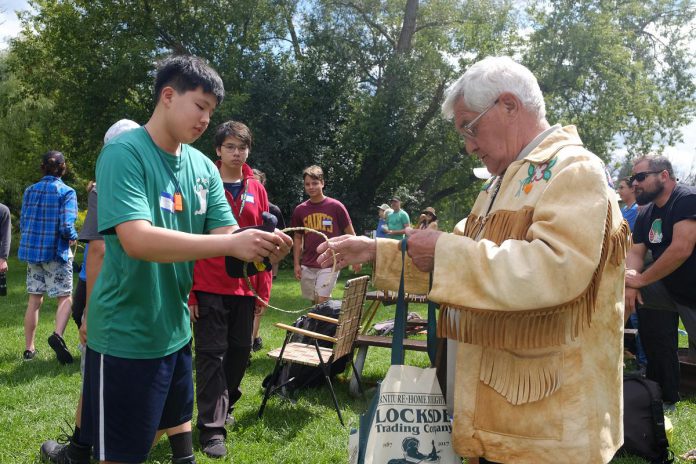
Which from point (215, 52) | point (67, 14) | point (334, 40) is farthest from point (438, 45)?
point (67, 14)

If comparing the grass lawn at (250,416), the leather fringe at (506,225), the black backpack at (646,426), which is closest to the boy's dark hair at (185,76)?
the leather fringe at (506,225)

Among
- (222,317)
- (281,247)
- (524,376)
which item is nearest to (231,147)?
(222,317)

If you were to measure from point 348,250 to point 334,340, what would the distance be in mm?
2796

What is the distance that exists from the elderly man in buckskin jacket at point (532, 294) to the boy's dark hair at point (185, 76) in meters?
0.89

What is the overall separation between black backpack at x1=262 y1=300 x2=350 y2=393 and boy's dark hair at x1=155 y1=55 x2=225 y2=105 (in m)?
3.05

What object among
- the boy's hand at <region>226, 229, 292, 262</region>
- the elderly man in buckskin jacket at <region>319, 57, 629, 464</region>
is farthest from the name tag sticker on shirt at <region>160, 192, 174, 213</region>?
the elderly man in buckskin jacket at <region>319, 57, 629, 464</region>

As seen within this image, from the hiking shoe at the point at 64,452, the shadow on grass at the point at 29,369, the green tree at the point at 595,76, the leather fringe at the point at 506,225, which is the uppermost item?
the green tree at the point at 595,76

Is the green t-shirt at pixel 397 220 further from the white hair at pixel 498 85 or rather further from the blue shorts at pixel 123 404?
the white hair at pixel 498 85

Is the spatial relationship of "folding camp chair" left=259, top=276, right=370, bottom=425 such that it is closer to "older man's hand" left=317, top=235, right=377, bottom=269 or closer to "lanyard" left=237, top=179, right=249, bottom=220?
"lanyard" left=237, top=179, right=249, bottom=220

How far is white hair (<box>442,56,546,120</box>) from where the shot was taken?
1.93 m

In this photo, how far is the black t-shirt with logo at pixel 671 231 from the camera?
4.62 m

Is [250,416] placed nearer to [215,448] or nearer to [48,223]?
[215,448]

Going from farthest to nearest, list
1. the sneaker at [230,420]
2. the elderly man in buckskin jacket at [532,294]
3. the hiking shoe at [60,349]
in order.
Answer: the hiking shoe at [60,349] → the sneaker at [230,420] → the elderly man in buckskin jacket at [532,294]

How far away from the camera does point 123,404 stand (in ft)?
7.36
